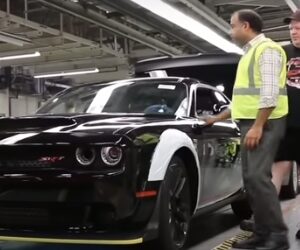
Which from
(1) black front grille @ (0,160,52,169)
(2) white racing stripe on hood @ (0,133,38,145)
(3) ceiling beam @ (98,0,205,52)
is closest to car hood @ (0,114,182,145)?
(2) white racing stripe on hood @ (0,133,38,145)

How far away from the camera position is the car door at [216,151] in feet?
12.8

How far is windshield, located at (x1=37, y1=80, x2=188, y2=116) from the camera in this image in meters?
4.05

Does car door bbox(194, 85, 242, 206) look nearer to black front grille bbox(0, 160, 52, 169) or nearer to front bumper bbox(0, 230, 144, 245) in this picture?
front bumper bbox(0, 230, 144, 245)

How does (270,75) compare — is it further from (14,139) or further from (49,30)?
(49,30)

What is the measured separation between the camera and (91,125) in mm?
3152

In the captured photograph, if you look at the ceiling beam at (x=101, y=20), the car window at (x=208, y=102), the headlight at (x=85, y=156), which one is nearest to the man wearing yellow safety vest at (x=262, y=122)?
the car window at (x=208, y=102)

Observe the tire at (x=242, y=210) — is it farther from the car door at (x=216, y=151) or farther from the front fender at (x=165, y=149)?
the front fender at (x=165, y=149)

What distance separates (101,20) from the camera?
9969 millimetres

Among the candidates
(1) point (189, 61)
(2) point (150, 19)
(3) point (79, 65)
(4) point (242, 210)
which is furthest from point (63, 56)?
(4) point (242, 210)

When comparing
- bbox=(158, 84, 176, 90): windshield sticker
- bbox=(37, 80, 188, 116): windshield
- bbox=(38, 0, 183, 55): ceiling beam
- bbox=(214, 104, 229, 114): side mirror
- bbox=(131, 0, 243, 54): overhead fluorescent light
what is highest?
bbox=(38, 0, 183, 55): ceiling beam

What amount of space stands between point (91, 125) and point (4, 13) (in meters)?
7.58

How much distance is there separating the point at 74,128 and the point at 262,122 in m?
1.19

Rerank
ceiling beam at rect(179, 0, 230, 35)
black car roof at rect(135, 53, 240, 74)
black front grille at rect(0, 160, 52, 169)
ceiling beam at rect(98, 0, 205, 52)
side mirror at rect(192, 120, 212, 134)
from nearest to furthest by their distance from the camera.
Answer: black front grille at rect(0, 160, 52, 169) < side mirror at rect(192, 120, 212, 134) < black car roof at rect(135, 53, 240, 74) < ceiling beam at rect(98, 0, 205, 52) < ceiling beam at rect(179, 0, 230, 35)

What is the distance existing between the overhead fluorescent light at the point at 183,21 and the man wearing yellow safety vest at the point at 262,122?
396 centimetres
